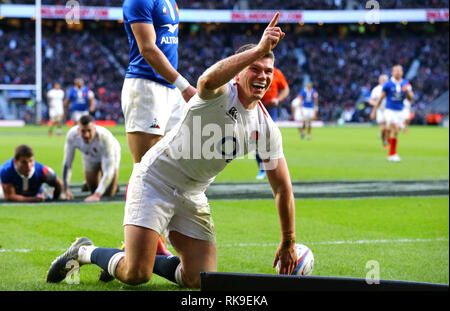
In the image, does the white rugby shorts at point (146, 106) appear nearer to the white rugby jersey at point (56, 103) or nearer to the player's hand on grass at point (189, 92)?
the player's hand on grass at point (189, 92)

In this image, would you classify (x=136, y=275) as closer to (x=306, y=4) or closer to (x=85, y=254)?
(x=85, y=254)

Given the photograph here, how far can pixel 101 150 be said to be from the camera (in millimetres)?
9336

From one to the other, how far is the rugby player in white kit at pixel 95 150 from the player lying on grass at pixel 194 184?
4267mm

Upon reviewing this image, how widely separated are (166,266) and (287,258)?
3.14 feet

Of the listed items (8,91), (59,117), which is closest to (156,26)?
(59,117)

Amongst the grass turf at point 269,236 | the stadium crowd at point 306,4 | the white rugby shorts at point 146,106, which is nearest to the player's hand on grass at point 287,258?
the grass turf at point 269,236

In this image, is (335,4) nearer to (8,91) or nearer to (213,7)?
(213,7)

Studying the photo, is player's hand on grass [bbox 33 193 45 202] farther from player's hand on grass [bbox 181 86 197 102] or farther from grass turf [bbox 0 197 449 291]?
player's hand on grass [bbox 181 86 197 102]

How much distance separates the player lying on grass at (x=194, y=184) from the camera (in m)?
4.03

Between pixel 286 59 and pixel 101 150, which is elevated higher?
pixel 286 59

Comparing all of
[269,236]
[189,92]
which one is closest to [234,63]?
[189,92]

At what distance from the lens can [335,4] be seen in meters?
49.6

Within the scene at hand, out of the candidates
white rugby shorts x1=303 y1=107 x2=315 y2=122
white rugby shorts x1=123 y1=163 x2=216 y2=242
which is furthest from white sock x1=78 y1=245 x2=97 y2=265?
white rugby shorts x1=303 y1=107 x2=315 y2=122
